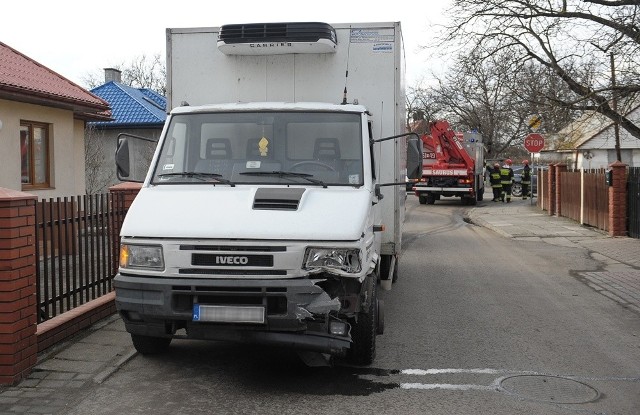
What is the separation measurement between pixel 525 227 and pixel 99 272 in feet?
46.9

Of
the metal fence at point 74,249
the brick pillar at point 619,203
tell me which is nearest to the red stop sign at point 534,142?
the brick pillar at point 619,203

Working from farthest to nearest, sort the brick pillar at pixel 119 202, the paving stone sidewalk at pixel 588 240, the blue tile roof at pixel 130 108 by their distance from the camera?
the blue tile roof at pixel 130 108 < the paving stone sidewalk at pixel 588 240 < the brick pillar at pixel 119 202

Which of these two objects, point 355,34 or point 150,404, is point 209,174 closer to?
point 150,404

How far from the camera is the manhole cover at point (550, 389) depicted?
16.9 feet

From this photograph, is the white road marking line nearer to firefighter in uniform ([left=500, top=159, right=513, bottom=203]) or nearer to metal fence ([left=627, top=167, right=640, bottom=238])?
metal fence ([left=627, top=167, right=640, bottom=238])

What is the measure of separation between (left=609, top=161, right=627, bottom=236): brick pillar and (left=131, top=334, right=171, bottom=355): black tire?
514 inches

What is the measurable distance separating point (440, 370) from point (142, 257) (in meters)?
2.68

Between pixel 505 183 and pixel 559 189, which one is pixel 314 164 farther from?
pixel 505 183

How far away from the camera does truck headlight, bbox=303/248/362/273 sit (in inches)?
195

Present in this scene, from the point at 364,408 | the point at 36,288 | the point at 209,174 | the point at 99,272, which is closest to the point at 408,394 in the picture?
the point at 364,408

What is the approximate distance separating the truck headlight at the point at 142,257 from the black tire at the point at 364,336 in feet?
5.33

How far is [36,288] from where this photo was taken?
609cm

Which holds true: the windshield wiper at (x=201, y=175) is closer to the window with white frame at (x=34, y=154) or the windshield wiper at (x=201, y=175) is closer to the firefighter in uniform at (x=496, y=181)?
the window with white frame at (x=34, y=154)

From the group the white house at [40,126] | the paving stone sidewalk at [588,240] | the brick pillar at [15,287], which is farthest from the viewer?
the white house at [40,126]
